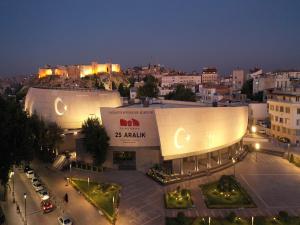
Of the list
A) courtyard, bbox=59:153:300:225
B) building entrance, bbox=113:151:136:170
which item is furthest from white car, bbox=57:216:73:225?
building entrance, bbox=113:151:136:170

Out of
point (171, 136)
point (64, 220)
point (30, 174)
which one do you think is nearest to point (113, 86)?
→ point (30, 174)

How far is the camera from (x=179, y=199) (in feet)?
83.6

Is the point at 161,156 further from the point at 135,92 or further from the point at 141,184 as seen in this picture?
the point at 135,92

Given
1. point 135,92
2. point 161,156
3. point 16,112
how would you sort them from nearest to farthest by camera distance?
point 16,112
point 161,156
point 135,92

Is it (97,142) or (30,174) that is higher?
(97,142)

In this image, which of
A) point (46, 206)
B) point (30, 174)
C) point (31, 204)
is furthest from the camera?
point (30, 174)

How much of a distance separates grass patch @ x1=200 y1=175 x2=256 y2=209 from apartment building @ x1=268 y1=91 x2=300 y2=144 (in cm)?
2116

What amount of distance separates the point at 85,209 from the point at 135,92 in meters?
69.5

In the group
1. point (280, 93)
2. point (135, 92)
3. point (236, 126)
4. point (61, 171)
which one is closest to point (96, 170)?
point (61, 171)

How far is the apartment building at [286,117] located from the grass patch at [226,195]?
69.4 ft

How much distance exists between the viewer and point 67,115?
43.3m

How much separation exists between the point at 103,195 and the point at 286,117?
108 feet

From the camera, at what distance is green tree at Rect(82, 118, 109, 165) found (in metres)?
32.8

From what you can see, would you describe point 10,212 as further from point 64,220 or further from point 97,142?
point 97,142
